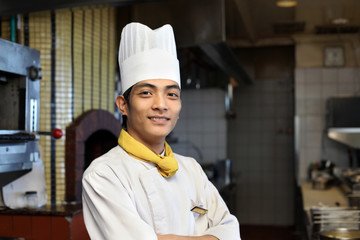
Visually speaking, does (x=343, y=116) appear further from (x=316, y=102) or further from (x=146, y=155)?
(x=146, y=155)

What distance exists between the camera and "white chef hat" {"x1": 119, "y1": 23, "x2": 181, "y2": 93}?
145 cm

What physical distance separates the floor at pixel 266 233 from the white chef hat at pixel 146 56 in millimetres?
4836

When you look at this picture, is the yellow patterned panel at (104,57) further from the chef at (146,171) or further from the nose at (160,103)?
the nose at (160,103)

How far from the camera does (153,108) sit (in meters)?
1.41

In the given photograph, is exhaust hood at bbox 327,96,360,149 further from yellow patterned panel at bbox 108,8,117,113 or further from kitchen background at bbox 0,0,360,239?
yellow patterned panel at bbox 108,8,117,113

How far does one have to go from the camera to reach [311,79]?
19.7 feet

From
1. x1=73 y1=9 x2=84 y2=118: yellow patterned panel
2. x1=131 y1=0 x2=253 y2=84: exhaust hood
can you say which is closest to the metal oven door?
x1=73 y1=9 x2=84 y2=118: yellow patterned panel

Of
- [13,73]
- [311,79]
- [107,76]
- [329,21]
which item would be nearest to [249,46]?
[311,79]

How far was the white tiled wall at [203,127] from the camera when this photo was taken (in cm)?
566

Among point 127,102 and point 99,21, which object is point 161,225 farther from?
point 99,21

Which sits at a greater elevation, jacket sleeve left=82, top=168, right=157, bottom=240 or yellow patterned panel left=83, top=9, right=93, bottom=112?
yellow patterned panel left=83, top=9, right=93, bottom=112

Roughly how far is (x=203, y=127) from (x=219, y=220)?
4217 mm

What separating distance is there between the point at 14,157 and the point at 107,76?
1.37m

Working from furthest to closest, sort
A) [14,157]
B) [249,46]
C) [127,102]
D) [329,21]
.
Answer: [249,46] < [329,21] < [14,157] < [127,102]
